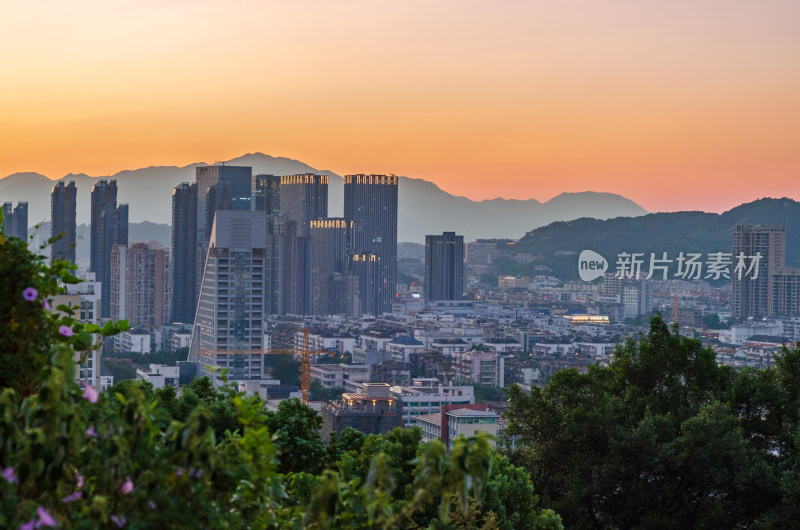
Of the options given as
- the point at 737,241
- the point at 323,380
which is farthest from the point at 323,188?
the point at 323,380

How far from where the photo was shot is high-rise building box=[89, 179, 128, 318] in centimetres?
4081

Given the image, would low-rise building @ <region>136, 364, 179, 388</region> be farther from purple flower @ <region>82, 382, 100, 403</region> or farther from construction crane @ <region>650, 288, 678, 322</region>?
purple flower @ <region>82, 382, 100, 403</region>

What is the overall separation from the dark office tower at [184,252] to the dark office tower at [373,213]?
1161 centimetres

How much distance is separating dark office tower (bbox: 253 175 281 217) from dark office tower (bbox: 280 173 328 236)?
23.4 inches

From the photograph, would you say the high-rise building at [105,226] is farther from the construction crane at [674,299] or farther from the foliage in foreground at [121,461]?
the foliage in foreground at [121,461]

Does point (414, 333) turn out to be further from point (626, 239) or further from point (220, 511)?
point (220, 511)

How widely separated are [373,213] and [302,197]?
4138 millimetres

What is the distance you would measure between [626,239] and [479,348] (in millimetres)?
15877

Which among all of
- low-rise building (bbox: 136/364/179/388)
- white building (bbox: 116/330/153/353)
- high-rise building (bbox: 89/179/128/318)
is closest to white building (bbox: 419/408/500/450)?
low-rise building (bbox: 136/364/179/388)

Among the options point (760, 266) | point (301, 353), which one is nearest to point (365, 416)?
point (301, 353)

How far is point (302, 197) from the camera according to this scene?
53594mm

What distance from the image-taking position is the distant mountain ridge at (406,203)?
39.8m

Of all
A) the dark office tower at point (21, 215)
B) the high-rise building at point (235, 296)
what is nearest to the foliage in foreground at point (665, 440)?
the high-rise building at point (235, 296)

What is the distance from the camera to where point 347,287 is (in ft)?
158
